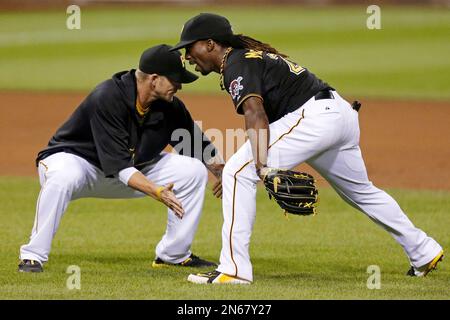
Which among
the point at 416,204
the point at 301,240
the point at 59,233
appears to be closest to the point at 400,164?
the point at 416,204

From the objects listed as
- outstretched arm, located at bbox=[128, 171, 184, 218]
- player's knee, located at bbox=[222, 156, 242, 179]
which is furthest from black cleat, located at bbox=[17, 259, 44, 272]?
player's knee, located at bbox=[222, 156, 242, 179]

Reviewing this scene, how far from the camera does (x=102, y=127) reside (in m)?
6.57

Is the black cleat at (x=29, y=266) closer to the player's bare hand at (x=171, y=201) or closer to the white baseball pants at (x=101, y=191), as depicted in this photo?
the white baseball pants at (x=101, y=191)

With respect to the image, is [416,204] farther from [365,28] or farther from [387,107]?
[365,28]

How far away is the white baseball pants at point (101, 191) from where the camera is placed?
653 centimetres

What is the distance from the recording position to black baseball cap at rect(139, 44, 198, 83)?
6594 mm

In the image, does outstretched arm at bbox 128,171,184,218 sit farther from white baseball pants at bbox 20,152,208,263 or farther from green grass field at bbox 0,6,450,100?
green grass field at bbox 0,6,450,100

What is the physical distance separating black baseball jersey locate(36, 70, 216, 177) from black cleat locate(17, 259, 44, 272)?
0.75 metres

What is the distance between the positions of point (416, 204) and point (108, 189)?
3.86 m

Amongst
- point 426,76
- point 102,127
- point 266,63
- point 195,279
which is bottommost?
point 426,76

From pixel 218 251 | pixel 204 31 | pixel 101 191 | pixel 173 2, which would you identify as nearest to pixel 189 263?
pixel 218 251

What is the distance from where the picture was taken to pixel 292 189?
19.5ft

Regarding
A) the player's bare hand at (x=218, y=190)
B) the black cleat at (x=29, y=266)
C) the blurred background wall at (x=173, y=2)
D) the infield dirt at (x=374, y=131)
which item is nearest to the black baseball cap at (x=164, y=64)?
the player's bare hand at (x=218, y=190)

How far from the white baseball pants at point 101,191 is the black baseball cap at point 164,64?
0.73 metres
